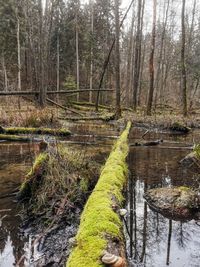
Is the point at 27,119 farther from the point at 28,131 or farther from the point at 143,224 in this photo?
the point at 143,224

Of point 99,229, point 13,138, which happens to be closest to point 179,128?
point 13,138

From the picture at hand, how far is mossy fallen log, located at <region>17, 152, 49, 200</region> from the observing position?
6.05 meters

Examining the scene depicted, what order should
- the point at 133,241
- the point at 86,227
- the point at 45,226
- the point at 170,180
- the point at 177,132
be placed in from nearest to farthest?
the point at 86,227
the point at 133,241
the point at 45,226
the point at 170,180
the point at 177,132

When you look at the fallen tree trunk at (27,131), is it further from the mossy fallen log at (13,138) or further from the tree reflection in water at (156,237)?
the tree reflection in water at (156,237)

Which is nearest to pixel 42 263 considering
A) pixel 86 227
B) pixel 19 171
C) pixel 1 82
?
pixel 86 227

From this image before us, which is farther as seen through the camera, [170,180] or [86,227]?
[170,180]

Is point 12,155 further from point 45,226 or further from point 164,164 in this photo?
point 45,226

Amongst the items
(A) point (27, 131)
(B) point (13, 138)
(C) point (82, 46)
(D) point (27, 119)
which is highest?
(C) point (82, 46)

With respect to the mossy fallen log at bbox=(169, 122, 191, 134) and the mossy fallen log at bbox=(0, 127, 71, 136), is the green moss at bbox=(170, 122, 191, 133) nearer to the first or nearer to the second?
the mossy fallen log at bbox=(169, 122, 191, 134)

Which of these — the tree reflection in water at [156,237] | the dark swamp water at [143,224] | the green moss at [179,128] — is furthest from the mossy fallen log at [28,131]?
the green moss at [179,128]

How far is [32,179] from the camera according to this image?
19.9 ft

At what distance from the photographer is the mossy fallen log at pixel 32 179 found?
6047 mm

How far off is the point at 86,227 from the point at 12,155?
277 inches

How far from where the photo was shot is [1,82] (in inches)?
1287
